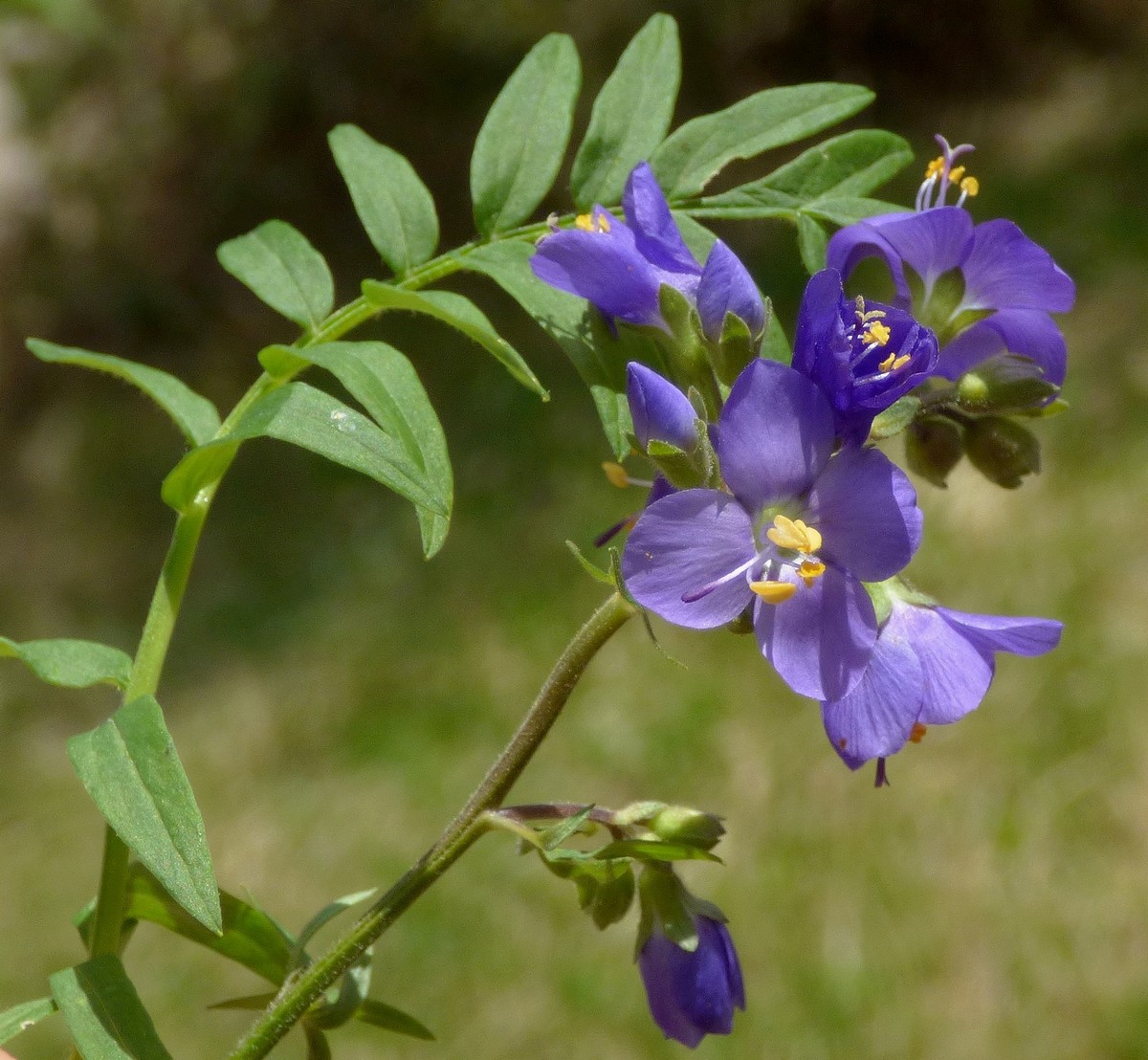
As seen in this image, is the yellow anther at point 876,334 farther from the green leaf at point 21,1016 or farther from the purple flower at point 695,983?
the green leaf at point 21,1016

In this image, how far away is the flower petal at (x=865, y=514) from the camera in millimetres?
556

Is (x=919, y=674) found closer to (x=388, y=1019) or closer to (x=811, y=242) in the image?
(x=811, y=242)

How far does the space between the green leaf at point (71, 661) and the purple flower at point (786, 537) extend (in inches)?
11.1

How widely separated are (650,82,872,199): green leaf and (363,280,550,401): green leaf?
0.58 ft

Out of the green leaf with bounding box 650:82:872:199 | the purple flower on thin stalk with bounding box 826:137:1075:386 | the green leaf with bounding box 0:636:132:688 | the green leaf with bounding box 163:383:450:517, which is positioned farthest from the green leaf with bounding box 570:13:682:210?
the green leaf with bounding box 0:636:132:688

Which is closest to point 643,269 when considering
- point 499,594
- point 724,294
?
point 724,294

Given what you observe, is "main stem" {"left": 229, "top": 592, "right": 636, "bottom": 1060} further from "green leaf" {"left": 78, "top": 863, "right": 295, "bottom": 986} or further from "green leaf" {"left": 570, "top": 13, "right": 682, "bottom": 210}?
"green leaf" {"left": 570, "top": 13, "right": 682, "bottom": 210}

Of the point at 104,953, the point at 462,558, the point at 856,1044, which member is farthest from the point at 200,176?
the point at 104,953

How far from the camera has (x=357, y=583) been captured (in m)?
2.93

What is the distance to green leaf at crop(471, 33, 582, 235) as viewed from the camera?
75cm

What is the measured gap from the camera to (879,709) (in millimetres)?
572

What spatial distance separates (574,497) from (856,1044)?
1341 mm

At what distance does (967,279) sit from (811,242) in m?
0.09

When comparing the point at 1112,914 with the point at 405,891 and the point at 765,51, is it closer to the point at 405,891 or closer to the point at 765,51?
the point at 405,891
